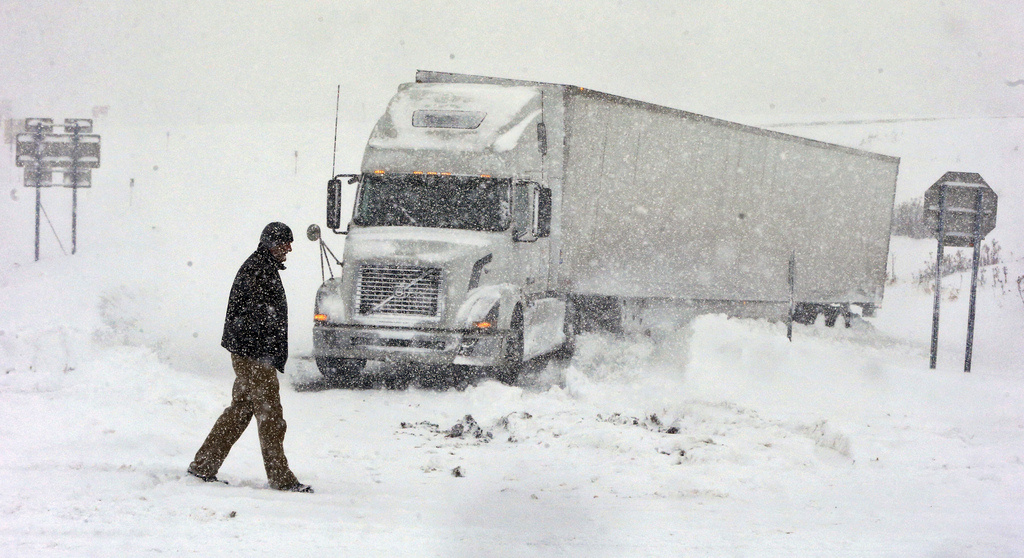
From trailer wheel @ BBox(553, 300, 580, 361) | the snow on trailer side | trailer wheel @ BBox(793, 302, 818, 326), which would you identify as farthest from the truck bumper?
trailer wheel @ BBox(793, 302, 818, 326)

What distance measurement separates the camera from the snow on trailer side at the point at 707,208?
1452 cm

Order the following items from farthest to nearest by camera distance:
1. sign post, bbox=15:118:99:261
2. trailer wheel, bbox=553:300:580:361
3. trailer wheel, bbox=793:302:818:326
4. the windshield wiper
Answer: sign post, bbox=15:118:99:261, trailer wheel, bbox=793:302:818:326, trailer wheel, bbox=553:300:580:361, the windshield wiper

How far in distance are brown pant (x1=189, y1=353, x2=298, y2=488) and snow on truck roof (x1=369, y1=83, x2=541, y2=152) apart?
6.55m

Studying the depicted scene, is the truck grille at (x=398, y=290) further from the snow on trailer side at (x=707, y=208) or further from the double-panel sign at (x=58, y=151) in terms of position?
the double-panel sign at (x=58, y=151)

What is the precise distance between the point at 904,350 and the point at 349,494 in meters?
14.4

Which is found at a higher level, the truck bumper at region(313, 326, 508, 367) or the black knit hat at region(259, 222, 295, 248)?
the black knit hat at region(259, 222, 295, 248)

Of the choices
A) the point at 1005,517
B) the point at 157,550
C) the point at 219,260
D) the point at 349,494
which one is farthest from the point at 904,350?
the point at 219,260

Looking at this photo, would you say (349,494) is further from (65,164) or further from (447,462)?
(65,164)

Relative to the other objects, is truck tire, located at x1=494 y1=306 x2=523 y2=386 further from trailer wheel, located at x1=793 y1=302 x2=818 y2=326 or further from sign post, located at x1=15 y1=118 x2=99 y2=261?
sign post, located at x1=15 y1=118 x2=99 y2=261

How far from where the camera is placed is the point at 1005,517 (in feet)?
21.3

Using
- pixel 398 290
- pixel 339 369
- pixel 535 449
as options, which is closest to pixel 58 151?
pixel 339 369

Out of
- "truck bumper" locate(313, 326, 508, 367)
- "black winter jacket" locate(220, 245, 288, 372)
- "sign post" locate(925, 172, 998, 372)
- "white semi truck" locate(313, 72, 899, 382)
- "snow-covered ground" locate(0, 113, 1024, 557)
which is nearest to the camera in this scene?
"snow-covered ground" locate(0, 113, 1024, 557)

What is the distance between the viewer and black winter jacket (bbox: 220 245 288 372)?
661 centimetres

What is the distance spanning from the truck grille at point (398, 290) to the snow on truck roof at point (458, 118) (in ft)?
5.93
